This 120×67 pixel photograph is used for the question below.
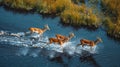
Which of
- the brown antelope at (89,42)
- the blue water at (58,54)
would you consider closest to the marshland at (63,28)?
the blue water at (58,54)

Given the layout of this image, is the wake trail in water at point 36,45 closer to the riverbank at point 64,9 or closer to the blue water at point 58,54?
the blue water at point 58,54

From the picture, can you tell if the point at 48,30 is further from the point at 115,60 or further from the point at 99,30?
the point at 115,60

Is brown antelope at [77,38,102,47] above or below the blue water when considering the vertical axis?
above

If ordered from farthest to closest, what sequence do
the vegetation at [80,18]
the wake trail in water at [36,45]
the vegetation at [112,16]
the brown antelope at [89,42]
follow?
the vegetation at [80,18]
the vegetation at [112,16]
the brown antelope at [89,42]
the wake trail in water at [36,45]

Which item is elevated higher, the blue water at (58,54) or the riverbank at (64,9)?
the riverbank at (64,9)

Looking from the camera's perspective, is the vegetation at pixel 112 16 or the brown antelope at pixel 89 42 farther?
the vegetation at pixel 112 16

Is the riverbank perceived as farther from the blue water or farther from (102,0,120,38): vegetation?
(102,0,120,38): vegetation

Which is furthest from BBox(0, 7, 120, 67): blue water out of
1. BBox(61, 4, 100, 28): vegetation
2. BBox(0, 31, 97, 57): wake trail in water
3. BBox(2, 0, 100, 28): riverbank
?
BBox(2, 0, 100, 28): riverbank
